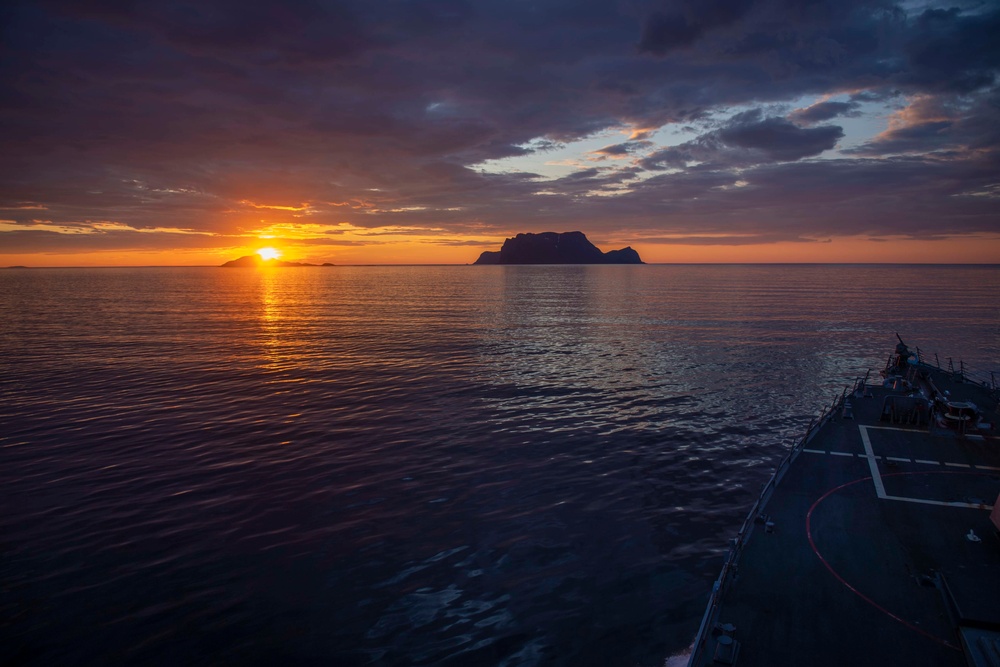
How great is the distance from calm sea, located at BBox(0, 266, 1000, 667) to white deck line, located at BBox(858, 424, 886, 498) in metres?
3.73

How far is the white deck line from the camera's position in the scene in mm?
21014

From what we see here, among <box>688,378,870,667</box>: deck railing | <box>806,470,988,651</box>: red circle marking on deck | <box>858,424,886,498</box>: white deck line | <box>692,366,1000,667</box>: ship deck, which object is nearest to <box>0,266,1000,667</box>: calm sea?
<box>688,378,870,667</box>: deck railing

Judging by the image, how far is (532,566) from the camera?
17.7 meters

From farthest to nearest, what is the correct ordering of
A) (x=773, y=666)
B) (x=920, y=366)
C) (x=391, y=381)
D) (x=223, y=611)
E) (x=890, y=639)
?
1. (x=920, y=366)
2. (x=391, y=381)
3. (x=223, y=611)
4. (x=890, y=639)
5. (x=773, y=666)

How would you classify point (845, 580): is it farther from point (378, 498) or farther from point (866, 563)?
point (378, 498)

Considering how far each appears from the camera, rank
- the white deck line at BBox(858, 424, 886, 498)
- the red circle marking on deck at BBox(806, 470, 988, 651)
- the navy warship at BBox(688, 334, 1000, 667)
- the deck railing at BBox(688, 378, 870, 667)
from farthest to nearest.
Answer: the white deck line at BBox(858, 424, 886, 498), the red circle marking on deck at BBox(806, 470, 988, 651), the navy warship at BBox(688, 334, 1000, 667), the deck railing at BBox(688, 378, 870, 667)

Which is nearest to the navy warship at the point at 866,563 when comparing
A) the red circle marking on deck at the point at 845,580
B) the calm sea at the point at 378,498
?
the red circle marking on deck at the point at 845,580

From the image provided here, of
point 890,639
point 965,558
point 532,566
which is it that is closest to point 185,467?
point 532,566

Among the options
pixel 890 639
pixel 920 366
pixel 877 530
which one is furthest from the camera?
pixel 920 366

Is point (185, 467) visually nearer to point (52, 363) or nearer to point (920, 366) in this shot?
point (52, 363)

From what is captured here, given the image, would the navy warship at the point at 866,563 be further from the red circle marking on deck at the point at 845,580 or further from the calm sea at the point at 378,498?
the calm sea at the point at 378,498

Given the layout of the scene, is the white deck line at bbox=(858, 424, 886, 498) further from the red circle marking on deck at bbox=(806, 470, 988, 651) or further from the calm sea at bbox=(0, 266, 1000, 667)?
the calm sea at bbox=(0, 266, 1000, 667)

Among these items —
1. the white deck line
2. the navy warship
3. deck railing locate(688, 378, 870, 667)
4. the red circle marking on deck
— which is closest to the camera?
deck railing locate(688, 378, 870, 667)

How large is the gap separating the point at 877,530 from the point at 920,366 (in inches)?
1593
